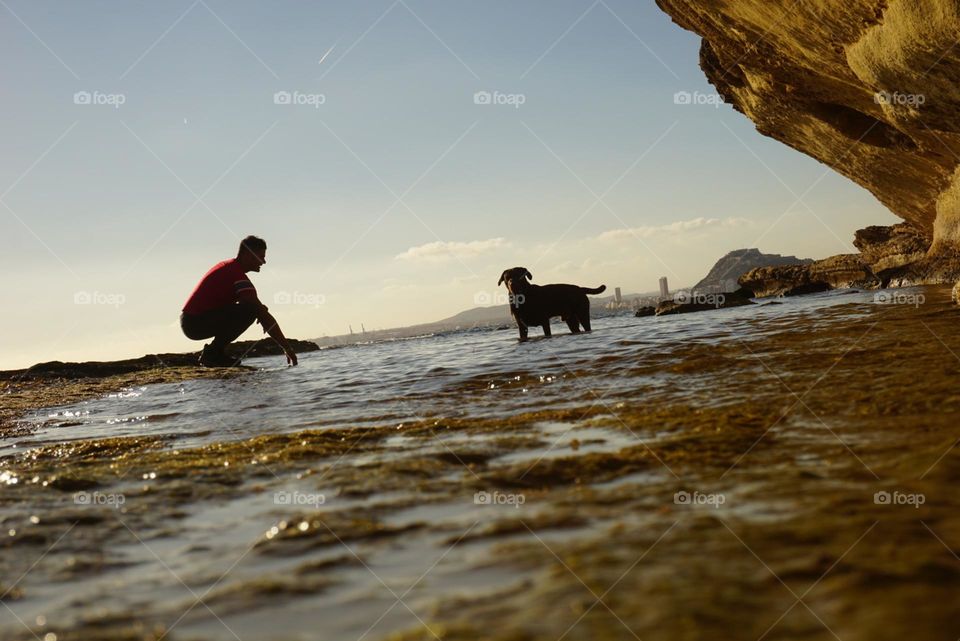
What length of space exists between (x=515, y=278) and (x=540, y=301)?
0.83 meters

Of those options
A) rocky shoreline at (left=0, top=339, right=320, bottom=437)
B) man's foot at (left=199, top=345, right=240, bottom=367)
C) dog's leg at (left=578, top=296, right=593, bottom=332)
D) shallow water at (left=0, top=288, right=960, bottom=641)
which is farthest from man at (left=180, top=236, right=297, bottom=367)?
shallow water at (left=0, top=288, right=960, bottom=641)

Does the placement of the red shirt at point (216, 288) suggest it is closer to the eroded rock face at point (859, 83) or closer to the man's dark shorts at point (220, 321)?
the man's dark shorts at point (220, 321)

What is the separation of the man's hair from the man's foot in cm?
308

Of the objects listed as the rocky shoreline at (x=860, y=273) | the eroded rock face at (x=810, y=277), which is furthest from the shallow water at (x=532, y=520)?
the eroded rock face at (x=810, y=277)

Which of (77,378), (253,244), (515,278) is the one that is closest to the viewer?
(253,244)

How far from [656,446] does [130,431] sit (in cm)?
505

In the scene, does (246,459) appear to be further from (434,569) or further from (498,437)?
(434,569)

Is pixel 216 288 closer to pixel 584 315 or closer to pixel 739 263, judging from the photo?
pixel 584 315

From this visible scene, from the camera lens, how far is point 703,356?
7.28 metres

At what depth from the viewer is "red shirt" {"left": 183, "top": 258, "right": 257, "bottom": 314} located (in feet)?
42.5

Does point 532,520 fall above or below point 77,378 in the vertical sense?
below

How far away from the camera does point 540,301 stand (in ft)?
49.5

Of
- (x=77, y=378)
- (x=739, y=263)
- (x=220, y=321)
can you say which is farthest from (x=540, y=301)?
(x=739, y=263)

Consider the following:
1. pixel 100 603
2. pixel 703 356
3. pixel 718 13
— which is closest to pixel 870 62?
pixel 718 13
